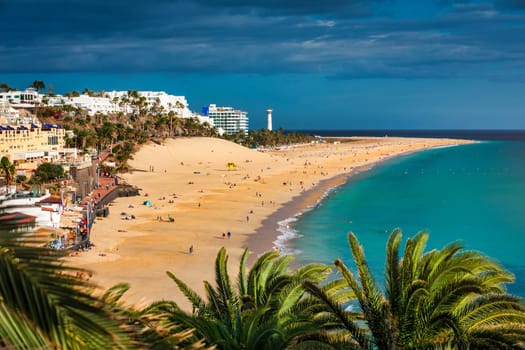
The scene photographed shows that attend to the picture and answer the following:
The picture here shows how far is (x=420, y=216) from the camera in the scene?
55906 mm

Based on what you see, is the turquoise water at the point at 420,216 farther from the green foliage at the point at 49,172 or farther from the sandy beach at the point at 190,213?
the green foliage at the point at 49,172

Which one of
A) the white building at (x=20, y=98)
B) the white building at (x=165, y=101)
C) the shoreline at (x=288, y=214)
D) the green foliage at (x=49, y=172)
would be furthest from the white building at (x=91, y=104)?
the green foliage at (x=49, y=172)

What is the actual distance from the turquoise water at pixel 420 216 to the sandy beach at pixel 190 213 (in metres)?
3.05

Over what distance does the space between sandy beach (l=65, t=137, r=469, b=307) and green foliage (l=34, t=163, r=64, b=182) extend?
237 inches

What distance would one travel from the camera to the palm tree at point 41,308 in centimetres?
337

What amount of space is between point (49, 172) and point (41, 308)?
56.8 metres

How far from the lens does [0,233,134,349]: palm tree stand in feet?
11.1

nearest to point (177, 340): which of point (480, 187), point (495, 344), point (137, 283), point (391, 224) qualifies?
point (495, 344)

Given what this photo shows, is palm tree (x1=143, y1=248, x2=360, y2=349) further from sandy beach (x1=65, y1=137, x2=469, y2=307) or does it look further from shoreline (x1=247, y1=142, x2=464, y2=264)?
shoreline (x1=247, y1=142, x2=464, y2=264)

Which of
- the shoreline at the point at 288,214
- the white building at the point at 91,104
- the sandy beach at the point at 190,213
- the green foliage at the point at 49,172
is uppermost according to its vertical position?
the white building at the point at 91,104

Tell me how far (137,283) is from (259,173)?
6337cm

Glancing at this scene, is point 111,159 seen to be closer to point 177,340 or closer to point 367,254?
point 367,254

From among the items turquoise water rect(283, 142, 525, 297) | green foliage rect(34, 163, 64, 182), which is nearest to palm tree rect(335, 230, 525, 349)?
turquoise water rect(283, 142, 525, 297)

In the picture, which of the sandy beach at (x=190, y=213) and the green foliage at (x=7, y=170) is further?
the green foliage at (x=7, y=170)
